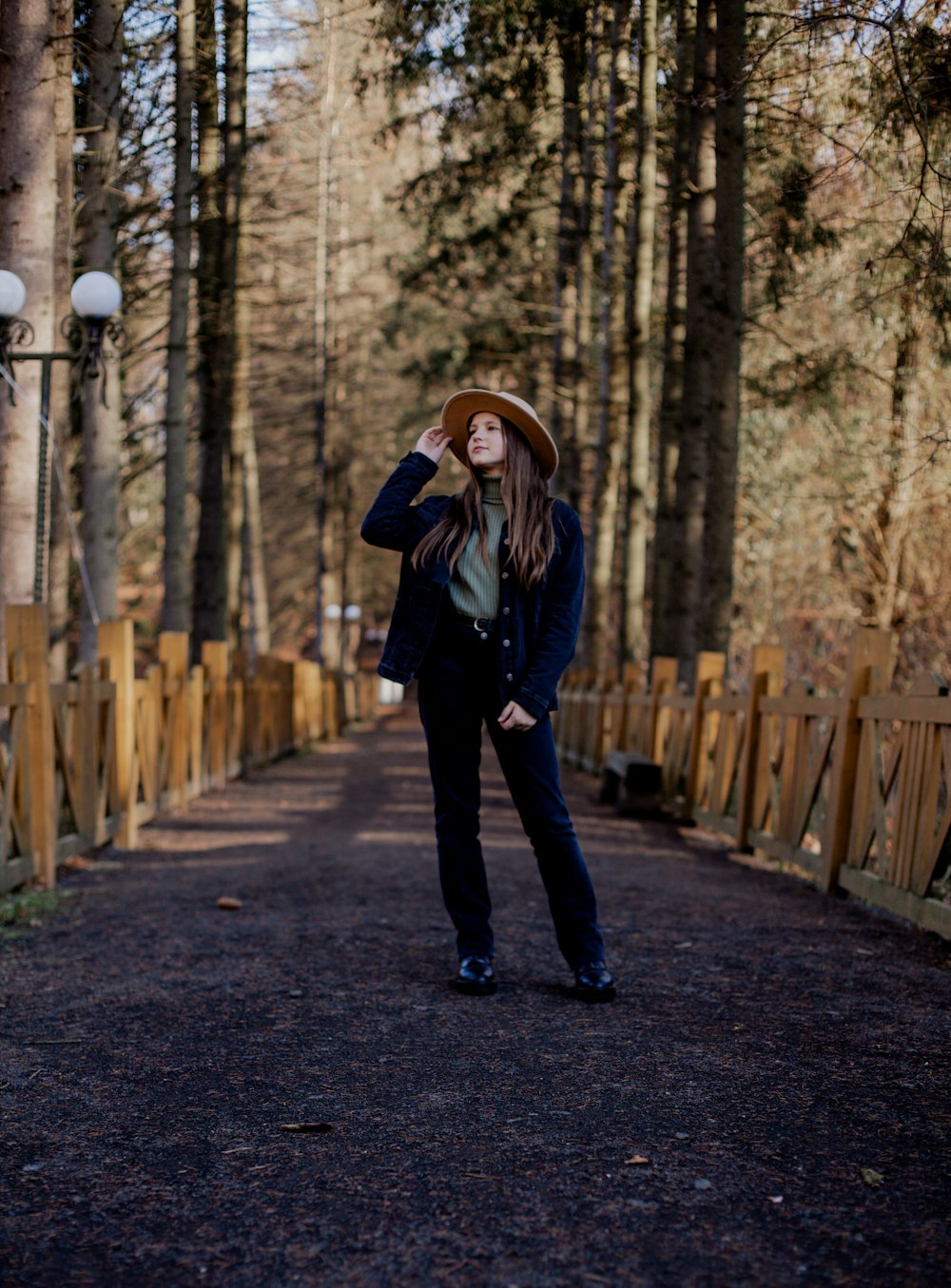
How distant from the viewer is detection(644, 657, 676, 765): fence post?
1354cm

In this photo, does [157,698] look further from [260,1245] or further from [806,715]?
[260,1245]

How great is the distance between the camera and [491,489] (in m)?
4.80

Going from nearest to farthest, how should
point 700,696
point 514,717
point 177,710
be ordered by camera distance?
point 514,717 < point 700,696 < point 177,710

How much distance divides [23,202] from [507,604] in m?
5.22

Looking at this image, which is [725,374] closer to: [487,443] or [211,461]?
[487,443]

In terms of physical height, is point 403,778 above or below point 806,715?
below

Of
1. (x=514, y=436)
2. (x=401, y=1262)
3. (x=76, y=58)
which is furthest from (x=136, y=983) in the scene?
(x=76, y=58)

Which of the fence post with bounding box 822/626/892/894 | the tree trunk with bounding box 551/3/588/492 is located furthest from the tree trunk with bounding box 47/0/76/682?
the tree trunk with bounding box 551/3/588/492

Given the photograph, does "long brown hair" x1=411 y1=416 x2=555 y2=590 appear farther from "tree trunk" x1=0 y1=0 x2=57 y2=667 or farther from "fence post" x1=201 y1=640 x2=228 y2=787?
"fence post" x1=201 y1=640 x2=228 y2=787

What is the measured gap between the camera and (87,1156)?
10.4 ft

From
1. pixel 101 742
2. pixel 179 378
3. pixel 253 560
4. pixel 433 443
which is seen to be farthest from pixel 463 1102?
pixel 253 560

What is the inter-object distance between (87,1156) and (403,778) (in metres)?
14.2

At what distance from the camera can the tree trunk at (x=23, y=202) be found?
8.31m

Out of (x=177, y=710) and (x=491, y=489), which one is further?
(x=177, y=710)
